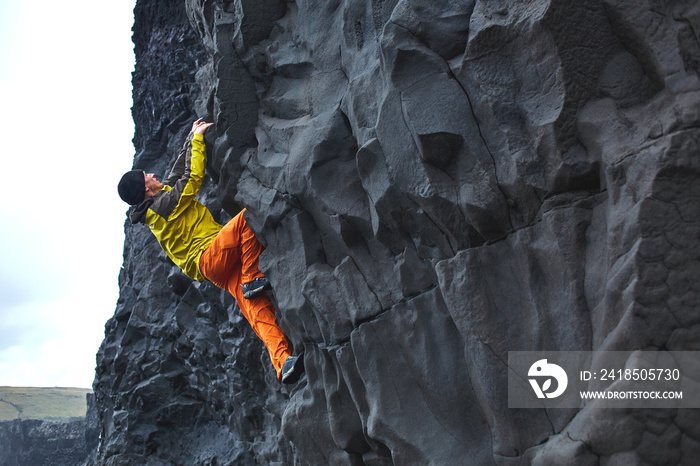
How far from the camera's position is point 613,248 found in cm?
332

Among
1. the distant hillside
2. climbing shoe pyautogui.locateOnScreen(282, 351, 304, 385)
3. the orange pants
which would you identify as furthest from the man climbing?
the distant hillside

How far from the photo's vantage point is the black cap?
613 centimetres

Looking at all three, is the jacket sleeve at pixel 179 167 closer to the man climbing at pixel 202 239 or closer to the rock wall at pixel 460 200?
the man climbing at pixel 202 239

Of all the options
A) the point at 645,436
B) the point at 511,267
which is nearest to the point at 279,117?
the point at 511,267

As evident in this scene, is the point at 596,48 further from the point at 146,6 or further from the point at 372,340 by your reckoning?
the point at 146,6

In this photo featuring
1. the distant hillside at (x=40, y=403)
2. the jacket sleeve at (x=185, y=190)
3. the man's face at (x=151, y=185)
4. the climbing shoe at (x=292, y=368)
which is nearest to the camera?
the climbing shoe at (x=292, y=368)

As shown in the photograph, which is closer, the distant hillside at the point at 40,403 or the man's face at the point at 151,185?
the man's face at the point at 151,185

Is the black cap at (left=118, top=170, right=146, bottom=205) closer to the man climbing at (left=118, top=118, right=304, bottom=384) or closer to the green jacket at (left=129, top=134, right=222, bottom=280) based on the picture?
the man climbing at (left=118, top=118, right=304, bottom=384)

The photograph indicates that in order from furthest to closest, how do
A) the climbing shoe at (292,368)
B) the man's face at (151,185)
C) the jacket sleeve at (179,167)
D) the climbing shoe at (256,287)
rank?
the jacket sleeve at (179,167), the man's face at (151,185), the climbing shoe at (256,287), the climbing shoe at (292,368)

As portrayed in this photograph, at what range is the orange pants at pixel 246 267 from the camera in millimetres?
5891

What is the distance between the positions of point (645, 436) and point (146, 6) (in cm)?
1108

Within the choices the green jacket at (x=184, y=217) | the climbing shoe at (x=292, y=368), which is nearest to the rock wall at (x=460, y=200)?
the climbing shoe at (x=292, y=368)

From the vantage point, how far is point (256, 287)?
19.2 ft

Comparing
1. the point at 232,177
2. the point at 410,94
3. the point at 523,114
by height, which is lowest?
the point at 523,114
